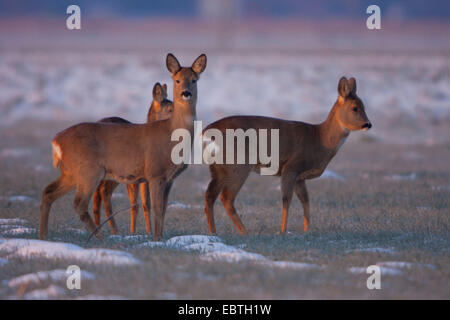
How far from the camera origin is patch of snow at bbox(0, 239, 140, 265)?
9086 millimetres

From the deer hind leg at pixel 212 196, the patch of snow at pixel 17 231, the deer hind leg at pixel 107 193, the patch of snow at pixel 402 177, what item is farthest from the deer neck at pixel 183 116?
the patch of snow at pixel 402 177

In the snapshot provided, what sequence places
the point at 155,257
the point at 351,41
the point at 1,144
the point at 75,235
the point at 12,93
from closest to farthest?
the point at 155,257, the point at 75,235, the point at 1,144, the point at 12,93, the point at 351,41

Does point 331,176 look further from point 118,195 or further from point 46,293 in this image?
point 46,293

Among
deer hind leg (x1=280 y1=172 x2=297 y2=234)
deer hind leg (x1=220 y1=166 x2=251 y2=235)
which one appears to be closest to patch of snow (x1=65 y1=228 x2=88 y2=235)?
deer hind leg (x1=220 y1=166 x2=251 y2=235)

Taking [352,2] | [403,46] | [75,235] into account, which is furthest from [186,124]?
[352,2]

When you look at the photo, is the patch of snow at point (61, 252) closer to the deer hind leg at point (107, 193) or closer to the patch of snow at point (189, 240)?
the patch of snow at point (189, 240)

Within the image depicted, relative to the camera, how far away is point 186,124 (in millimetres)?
11141

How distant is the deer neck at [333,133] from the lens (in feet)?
40.9

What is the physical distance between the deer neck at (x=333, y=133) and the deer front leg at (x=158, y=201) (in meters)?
2.86

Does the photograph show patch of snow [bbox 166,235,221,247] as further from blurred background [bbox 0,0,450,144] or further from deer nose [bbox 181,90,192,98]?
blurred background [bbox 0,0,450,144]

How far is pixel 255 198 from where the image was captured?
51.1 feet

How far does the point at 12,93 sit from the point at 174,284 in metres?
30.5

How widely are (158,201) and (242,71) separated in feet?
101
